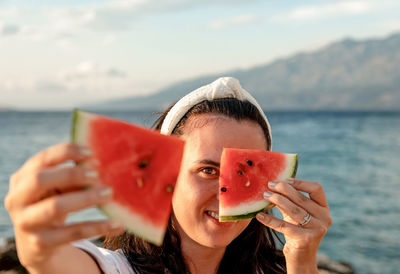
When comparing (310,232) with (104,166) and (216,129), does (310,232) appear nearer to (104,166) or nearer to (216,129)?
(216,129)

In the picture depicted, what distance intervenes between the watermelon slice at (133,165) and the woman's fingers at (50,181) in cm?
20

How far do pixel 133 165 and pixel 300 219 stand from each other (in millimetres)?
1014

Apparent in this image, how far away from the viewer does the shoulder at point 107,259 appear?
2090mm

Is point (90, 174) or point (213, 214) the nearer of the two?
point (90, 174)

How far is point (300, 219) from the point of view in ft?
7.25

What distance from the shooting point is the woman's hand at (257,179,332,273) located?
220 centimetres

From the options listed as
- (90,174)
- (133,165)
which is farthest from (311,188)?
(90,174)

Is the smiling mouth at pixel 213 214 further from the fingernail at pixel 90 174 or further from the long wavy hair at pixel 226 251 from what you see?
the fingernail at pixel 90 174

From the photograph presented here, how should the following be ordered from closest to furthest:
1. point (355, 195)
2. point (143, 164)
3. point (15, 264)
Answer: point (143, 164)
point (15, 264)
point (355, 195)

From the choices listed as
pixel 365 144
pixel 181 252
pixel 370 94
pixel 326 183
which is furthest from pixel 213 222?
pixel 370 94

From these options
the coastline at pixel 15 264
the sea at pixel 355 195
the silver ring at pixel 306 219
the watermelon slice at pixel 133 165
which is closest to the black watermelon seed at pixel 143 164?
the watermelon slice at pixel 133 165

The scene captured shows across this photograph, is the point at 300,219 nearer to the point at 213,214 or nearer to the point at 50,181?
the point at 213,214

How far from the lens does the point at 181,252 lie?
2.81 meters

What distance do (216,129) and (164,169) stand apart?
88 centimetres
